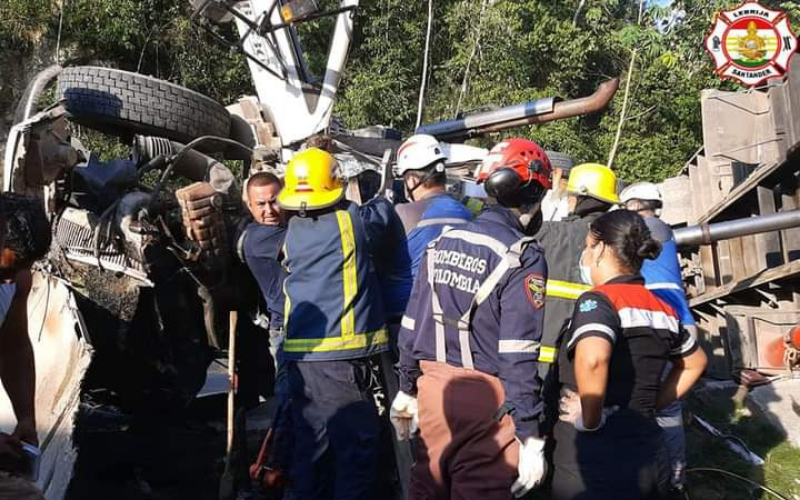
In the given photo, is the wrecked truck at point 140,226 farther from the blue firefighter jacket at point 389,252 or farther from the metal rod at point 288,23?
the blue firefighter jacket at point 389,252

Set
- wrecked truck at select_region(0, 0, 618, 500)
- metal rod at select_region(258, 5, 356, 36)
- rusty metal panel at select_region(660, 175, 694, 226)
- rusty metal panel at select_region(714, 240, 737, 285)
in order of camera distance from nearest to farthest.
→ 1. wrecked truck at select_region(0, 0, 618, 500)
2. metal rod at select_region(258, 5, 356, 36)
3. rusty metal panel at select_region(714, 240, 737, 285)
4. rusty metal panel at select_region(660, 175, 694, 226)

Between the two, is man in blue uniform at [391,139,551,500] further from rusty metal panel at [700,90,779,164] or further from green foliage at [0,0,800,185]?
green foliage at [0,0,800,185]

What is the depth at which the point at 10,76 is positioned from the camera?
1502 centimetres

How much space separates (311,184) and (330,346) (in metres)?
0.74

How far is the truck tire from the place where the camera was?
5.42m

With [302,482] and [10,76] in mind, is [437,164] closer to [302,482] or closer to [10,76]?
[302,482]

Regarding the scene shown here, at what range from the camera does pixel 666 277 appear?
3625mm

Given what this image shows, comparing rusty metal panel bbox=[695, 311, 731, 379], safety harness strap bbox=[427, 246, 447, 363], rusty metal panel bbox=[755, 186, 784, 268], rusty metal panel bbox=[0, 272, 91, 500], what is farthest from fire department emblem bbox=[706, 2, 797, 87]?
rusty metal panel bbox=[0, 272, 91, 500]

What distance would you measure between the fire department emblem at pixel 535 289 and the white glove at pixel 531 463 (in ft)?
1.45

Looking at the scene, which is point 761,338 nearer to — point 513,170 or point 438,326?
point 513,170

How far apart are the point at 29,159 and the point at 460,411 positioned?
8.96 feet

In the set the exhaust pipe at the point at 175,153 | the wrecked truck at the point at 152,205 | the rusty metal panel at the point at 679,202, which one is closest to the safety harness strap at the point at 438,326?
the wrecked truck at the point at 152,205

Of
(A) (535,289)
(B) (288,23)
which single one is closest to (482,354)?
(A) (535,289)

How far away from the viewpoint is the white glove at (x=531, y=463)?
8.01ft
